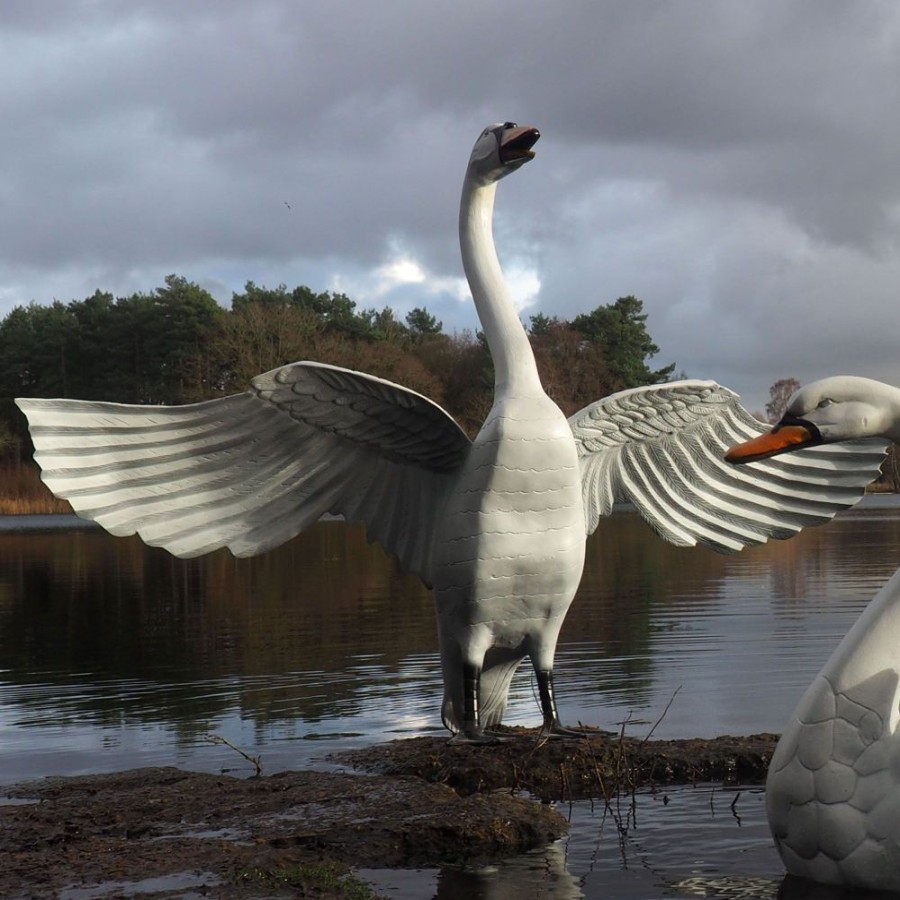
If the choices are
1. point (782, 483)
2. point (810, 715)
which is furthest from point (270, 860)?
point (782, 483)

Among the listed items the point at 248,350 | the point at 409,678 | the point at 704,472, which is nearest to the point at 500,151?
the point at 704,472

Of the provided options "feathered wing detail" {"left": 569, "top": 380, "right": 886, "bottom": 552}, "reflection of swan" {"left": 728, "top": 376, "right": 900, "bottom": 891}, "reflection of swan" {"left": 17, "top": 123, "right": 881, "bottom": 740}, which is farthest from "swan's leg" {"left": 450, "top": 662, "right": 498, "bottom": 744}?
"reflection of swan" {"left": 728, "top": 376, "right": 900, "bottom": 891}

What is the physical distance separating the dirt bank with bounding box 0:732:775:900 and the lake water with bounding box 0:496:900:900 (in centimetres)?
26

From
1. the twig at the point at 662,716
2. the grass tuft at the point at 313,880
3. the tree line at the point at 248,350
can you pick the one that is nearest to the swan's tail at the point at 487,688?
the twig at the point at 662,716

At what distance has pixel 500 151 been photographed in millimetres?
7539

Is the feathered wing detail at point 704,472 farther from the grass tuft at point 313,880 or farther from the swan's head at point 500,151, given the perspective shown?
the grass tuft at point 313,880

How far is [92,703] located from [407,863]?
555 centimetres

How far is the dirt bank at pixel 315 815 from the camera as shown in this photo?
5.12 m

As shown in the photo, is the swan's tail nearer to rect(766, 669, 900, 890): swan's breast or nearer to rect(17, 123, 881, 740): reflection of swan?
rect(17, 123, 881, 740): reflection of swan

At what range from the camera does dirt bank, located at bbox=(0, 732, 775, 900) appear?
512cm

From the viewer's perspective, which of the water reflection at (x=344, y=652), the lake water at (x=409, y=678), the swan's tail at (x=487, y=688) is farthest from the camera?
the water reflection at (x=344, y=652)

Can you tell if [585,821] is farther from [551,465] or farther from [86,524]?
[86,524]

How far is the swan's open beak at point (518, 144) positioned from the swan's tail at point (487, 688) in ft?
8.48

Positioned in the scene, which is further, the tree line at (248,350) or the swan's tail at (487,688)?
the tree line at (248,350)
